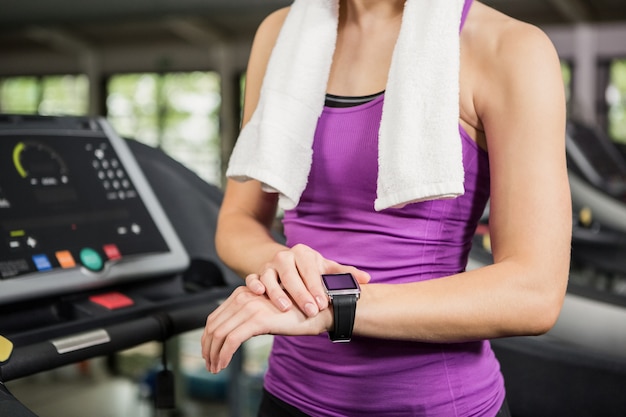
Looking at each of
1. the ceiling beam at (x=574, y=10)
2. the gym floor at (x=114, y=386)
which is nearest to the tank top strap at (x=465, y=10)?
the gym floor at (x=114, y=386)

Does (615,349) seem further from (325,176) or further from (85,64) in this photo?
(85,64)

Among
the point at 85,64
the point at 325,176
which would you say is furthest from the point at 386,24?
the point at 85,64

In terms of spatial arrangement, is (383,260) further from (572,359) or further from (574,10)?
(574,10)

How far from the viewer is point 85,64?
12664 mm

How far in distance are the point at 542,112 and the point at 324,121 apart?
267 mm

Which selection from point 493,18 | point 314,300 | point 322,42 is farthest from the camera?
point 322,42

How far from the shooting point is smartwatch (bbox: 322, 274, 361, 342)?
30.2 inches

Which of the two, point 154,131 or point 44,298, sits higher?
point 44,298

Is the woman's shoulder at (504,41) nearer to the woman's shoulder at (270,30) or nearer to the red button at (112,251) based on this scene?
the woman's shoulder at (270,30)

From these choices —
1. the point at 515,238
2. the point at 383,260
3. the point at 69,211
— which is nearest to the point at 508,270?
the point at 515,238

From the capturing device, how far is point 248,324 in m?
0.77

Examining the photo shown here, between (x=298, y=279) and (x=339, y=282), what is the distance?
4 cm

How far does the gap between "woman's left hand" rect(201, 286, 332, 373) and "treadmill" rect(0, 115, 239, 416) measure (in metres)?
0.34

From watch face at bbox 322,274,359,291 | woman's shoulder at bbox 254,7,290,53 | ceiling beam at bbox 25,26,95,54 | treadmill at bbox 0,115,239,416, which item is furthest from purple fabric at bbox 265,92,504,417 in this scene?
ceiling beam at bbox 25,26,95,54
